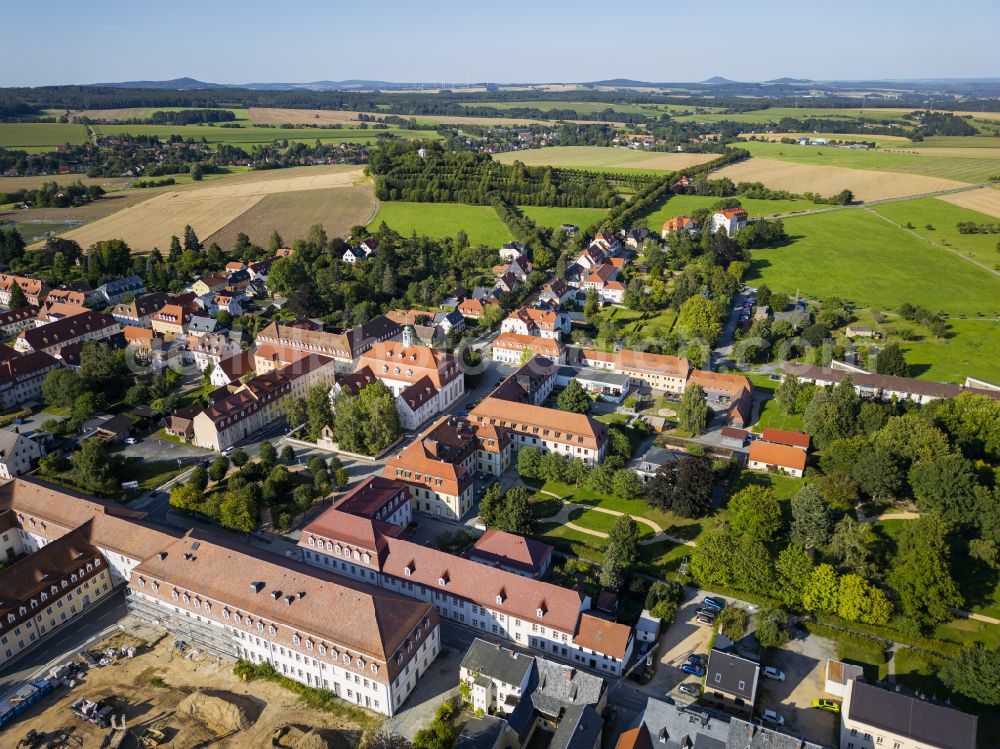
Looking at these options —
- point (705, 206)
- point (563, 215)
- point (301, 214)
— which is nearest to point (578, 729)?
point (563, 215)

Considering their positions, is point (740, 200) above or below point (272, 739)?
above

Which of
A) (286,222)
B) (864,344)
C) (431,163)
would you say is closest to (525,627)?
(864,344)

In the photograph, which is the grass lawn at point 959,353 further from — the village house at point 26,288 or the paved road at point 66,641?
the village house at point 26,288

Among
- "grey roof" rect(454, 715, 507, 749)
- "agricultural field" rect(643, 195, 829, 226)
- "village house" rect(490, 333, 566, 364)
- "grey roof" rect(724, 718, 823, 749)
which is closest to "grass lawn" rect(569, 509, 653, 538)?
"grey roof" rect(724, 718, 823, 749)

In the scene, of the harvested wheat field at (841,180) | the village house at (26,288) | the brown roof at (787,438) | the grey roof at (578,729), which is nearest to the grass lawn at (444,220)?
the village house at (26,288)

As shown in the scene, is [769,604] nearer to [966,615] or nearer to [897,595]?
[897,595]

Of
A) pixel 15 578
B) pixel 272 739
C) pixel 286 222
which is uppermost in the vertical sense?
pixel 286 222

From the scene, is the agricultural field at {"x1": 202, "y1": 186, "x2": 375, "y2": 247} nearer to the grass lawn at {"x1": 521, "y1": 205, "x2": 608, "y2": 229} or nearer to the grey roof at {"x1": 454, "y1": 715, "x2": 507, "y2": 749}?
the grass lawn at {"x1": 521, "y1": 205, "x2": 608, "y2": 229}
